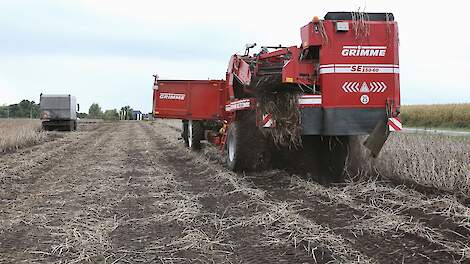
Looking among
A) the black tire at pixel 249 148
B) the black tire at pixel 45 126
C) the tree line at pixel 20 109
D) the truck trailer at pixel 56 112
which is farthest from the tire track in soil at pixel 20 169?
the tree line at pixel 20 109

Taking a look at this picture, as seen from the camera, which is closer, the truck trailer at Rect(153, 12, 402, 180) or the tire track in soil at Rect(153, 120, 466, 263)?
the tire track in soil at Rect(153, 120, 466, 263)

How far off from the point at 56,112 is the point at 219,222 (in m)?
31.2

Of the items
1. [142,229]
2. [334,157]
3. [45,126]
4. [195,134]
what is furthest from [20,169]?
[45,126]

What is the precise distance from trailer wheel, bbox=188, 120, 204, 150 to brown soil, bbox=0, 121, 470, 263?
228 inches

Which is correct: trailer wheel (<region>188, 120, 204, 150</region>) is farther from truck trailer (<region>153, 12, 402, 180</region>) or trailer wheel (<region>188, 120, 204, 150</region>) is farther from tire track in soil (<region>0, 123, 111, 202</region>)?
truck trailer (<region>153, 12, 402, 180</region>)

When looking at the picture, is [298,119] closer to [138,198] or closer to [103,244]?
[138,198]

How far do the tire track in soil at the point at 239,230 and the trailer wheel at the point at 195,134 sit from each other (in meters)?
3.63

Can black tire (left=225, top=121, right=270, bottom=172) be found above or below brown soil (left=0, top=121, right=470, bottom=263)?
above

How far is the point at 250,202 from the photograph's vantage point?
7.54 metres

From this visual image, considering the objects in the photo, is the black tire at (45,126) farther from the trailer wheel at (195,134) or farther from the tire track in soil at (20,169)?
the trailer wheel at (195,134)

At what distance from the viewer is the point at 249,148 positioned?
10297 mm

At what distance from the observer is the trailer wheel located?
16.0 metres

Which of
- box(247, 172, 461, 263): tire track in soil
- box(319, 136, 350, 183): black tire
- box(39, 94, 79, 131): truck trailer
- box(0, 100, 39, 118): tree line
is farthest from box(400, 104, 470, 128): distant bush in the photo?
box(0, 100, 39, 118): tree line

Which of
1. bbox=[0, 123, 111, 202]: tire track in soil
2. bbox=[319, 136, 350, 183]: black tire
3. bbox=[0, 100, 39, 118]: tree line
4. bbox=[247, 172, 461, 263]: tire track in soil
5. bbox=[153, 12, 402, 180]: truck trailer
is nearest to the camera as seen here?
bbox=[247, 172, 461, 263]: tire track in soil
